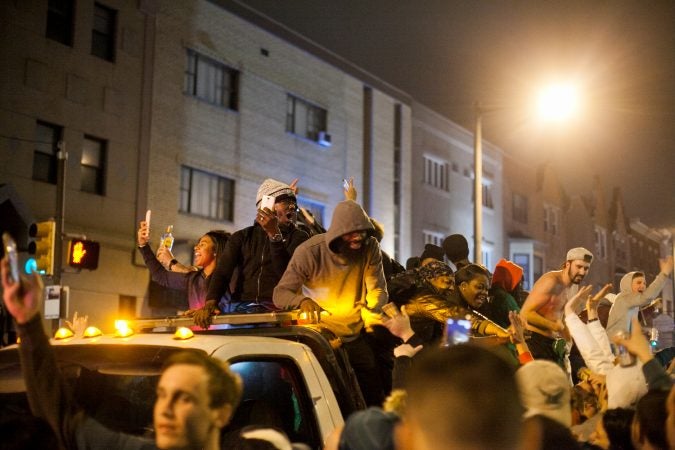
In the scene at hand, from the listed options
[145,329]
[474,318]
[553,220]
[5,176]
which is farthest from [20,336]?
[553,220]

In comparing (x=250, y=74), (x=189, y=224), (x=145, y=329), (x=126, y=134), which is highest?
(x=250, y=74)

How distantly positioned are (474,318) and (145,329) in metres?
2.31

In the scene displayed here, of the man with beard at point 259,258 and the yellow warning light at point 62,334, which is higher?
the man with beard at point 259,258

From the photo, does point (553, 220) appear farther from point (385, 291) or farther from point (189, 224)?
point (385, 291)

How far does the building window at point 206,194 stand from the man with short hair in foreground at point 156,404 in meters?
19.3

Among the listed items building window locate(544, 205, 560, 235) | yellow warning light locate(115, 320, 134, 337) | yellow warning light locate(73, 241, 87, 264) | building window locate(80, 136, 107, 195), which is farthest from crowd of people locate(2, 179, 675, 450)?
building window locate(544, 205, 560, 235)

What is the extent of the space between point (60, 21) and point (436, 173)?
1870 cm

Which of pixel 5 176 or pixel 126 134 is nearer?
pixel 5 176

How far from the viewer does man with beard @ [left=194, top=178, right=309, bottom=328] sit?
6.04m

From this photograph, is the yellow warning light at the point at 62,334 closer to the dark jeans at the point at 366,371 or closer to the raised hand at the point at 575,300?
the dark jeans at the point at 366,371

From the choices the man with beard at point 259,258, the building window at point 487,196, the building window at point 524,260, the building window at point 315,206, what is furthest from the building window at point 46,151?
the building window at point 524,260

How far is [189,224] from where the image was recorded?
73.9 feet

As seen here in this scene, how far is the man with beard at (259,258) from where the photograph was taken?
6.04 metres

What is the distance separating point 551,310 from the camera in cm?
729
